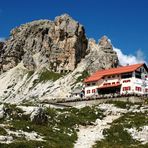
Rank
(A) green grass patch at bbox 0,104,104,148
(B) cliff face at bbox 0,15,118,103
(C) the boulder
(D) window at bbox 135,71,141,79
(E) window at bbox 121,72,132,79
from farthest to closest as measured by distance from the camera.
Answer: (B) cliff face at bbox 0,15,118,103 → (D) window at bbox 135,71,141,79 → (E) window at bbox 121,72,132,79 → (C) the boulder → (A) green grass patch at bbox 0,104,104,148

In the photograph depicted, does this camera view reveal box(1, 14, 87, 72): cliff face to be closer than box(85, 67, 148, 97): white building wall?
No

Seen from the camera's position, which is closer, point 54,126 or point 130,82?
point 54,126

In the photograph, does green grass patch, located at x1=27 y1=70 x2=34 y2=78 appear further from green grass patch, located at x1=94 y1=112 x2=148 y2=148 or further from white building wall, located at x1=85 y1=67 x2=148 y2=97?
green grass patch, located at x1=94 y1=112 x2=148 y2=148

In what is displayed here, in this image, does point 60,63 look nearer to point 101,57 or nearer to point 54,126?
point 101,57

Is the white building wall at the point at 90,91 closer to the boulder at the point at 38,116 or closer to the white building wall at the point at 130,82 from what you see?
the white building wall at the point at 130,82

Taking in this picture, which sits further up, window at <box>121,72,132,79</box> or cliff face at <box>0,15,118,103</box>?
cliff face at <box>0,15,118,103</box>

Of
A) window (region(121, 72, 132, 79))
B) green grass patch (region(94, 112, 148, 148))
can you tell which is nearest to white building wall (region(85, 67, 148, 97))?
window (region(121, 72, 132, 79))

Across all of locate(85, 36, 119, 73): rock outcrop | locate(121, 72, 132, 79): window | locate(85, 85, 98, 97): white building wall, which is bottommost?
locate(85, 85, 98, 97): white building wall

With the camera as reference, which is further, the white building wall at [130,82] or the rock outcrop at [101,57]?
the rock outcrop at [101,57]

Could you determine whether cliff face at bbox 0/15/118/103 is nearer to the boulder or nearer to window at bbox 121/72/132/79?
window at bbox 121/72/132/79

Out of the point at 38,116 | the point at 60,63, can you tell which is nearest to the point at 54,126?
the point at 38,116

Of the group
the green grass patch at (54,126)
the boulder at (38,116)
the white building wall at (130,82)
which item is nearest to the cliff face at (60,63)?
the white building wall at (130,82)

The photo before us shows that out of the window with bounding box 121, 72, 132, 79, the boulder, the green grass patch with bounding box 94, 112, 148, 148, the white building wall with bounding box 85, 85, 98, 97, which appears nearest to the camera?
the green grass patch with bounding box 94, 112, 148, 148

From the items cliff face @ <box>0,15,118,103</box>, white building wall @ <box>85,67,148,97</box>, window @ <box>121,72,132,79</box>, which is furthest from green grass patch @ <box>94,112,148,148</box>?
cliff face @ <box>0,15,118,103</box>
